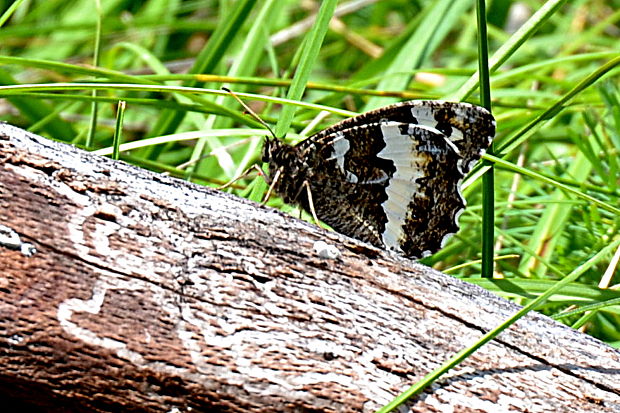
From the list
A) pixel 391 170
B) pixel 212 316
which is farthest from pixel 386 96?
pixel 212 316

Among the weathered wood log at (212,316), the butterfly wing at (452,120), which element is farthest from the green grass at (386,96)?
the weathered wood log at (212,316)

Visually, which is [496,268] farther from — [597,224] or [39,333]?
[39,333]

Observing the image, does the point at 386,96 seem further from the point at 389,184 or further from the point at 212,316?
the point at 212,316

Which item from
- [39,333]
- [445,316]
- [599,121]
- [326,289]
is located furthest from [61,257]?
[599,121]

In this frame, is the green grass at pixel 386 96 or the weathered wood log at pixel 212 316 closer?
the weathered wood log at pixel 212 316

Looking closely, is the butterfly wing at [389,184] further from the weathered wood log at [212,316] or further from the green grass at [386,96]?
the weathered wood log at [212,316]

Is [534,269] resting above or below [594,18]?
below

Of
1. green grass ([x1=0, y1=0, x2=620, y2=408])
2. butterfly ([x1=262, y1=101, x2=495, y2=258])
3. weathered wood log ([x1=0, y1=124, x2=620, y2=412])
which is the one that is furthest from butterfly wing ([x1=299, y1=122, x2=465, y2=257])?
weathered wood log ([x1=0, y1=124, x2=620, y2=412])
